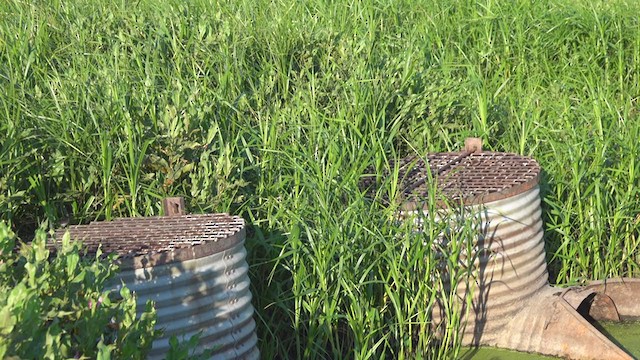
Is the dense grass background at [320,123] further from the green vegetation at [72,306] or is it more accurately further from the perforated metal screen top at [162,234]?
the green vegetation at [72,306]

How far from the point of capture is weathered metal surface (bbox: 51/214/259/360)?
2.80 meters

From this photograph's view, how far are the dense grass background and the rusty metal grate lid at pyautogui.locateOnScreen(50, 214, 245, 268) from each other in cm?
36

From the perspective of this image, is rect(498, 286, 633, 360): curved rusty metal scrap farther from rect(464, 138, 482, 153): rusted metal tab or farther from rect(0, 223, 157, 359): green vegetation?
rect(0, 223, 157, 359): green vegetation

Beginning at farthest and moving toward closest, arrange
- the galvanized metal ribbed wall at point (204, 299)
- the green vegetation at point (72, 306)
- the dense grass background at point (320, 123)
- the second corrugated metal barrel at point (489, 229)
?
the second corrugated metal barrel at point (489, 229) → the dense grass background at point (320, 123) → the galvanized metal ribbed wall at point (204, 299) → the green vegetation at point (72, 306)

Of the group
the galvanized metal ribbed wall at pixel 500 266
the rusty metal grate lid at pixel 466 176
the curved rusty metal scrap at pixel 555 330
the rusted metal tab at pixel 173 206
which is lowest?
the curved rusty metal scrap at pixel 555 330

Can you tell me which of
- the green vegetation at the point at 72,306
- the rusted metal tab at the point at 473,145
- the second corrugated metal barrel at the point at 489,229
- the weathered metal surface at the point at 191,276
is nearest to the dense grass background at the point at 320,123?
the second corrugated metal barrel at the point at 489,229

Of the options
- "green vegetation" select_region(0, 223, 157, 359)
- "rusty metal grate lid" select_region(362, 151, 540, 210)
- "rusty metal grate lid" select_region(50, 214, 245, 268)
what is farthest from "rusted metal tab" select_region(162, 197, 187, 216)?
"green vegetation" select_region(0, 223, 157, 359)

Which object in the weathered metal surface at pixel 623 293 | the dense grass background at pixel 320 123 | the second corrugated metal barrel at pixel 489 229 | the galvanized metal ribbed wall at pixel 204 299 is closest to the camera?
Result: the galvanized metal ribbed wall at pixel 204 299

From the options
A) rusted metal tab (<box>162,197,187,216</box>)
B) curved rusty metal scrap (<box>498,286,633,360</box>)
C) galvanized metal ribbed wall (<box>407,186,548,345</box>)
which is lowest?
curved rusty metal scrap (<box>498,286,633,360</box>)

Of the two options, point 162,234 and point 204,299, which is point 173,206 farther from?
point 204,299

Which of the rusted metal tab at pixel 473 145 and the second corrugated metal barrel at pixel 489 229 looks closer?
the second corrugated metal barrel at pixel 489 229

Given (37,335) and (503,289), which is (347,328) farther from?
(37,335)

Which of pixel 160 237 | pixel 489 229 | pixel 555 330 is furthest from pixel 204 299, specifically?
pixel 555 330

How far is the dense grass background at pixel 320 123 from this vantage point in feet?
11.7
